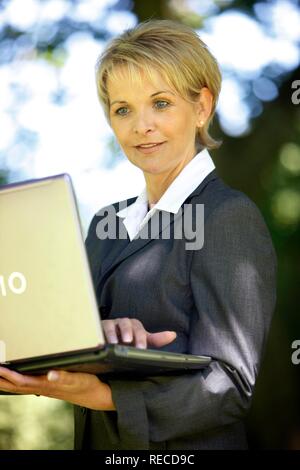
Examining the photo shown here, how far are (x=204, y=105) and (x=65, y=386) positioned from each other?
1.10 meters

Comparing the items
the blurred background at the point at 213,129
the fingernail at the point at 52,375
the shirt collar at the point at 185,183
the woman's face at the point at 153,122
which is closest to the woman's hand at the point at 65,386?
the fingernail at the point at 52,375

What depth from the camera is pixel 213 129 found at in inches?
236

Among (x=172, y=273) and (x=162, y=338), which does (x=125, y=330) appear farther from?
(x=172, y=273)

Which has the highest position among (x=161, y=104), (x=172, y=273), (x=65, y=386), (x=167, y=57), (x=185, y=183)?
(x=167, y=57)

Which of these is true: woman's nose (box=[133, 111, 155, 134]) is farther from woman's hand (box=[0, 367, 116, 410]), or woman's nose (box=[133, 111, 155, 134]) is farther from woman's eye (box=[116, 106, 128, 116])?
woman's hand (box=[0, 367, 116, 410])

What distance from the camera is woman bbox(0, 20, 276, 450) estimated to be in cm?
208

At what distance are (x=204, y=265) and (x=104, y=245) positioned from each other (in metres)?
0.55

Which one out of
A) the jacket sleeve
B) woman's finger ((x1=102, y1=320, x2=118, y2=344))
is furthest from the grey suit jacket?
woman's finger ((x1=102, y1=320, x2=118, y2=344))

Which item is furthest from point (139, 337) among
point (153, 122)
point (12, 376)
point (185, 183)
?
point (153, 122)

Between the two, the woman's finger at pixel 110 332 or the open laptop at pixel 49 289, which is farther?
the woman's finger at pixel 110 332

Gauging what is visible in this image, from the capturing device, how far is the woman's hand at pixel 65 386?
1907 millimetres

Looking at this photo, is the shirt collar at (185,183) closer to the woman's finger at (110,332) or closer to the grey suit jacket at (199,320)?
the grey suit jacket at (199,320)

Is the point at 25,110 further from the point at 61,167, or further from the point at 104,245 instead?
the point at 104,245

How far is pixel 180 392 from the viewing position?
6.86ft
